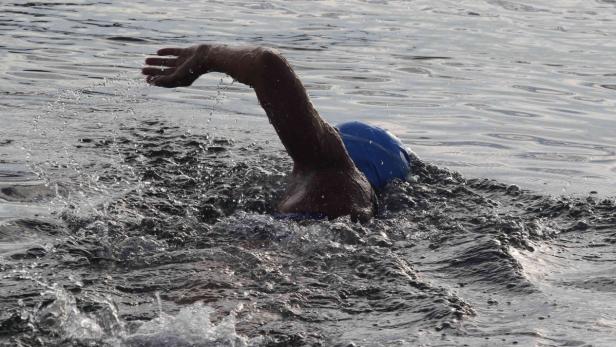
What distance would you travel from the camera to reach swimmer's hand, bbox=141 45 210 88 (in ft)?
21.6

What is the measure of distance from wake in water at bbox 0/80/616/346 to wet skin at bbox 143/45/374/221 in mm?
191

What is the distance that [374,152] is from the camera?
7.03 meters

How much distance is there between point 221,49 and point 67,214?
137cm

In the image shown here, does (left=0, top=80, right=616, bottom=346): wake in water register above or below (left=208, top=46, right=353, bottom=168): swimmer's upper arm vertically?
below

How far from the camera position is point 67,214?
21.5 ft

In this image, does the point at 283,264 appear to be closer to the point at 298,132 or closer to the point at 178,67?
the point at 298,132

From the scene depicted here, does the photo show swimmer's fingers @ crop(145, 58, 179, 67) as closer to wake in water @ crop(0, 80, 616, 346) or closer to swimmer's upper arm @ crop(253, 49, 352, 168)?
swimmer's upper arm @ crop(253, 49, 352, 168)

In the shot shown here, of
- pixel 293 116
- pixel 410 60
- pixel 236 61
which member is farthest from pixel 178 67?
pixel 410 60

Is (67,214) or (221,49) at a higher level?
(221,49)

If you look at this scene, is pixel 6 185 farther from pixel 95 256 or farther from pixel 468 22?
pixel 468 22

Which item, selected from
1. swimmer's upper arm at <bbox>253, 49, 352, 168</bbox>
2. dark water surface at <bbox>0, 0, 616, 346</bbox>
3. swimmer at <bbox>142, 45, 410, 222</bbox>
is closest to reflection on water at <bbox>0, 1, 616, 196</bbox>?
dark water surface at <bbox>0, 0, 616, 346</bbox>

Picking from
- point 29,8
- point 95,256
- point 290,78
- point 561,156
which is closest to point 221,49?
point 290,78

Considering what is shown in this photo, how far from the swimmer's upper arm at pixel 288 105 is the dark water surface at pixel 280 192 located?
0.48m

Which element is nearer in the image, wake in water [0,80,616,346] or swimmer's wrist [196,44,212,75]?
wake in water [0,80,616,346]
